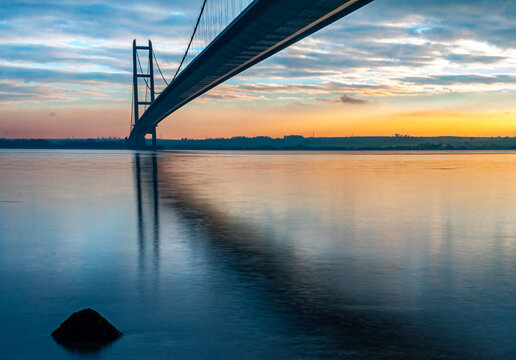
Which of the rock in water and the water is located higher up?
the rock in water

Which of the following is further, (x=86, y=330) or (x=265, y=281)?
(x=265, y=281)

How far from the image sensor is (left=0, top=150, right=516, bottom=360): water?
4.52 meters

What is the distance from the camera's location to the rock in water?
183 inches

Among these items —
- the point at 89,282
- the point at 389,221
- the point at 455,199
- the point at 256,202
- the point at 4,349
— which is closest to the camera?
the point at 4,349

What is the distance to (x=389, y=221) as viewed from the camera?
1248cm

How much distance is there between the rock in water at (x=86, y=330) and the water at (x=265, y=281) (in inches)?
4.9

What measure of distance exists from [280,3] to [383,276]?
72.4ft

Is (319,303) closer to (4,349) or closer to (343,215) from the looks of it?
(4,349)

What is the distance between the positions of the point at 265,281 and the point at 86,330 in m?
2.51

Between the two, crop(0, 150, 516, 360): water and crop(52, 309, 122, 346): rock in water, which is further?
crop(52, 309, 122, 346): rock in water

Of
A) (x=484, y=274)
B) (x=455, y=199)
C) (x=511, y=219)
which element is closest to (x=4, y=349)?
(x=484, y=274)

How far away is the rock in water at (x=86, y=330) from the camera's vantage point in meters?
4.66

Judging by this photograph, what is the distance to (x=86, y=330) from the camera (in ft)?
15.4

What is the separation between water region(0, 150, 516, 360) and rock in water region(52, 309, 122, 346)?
125 mm
